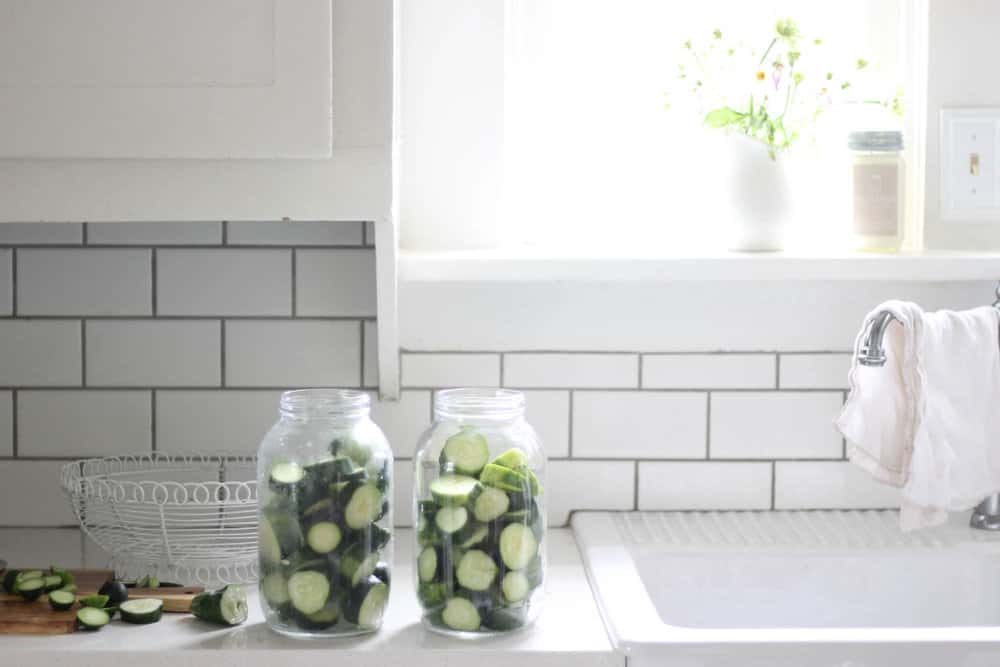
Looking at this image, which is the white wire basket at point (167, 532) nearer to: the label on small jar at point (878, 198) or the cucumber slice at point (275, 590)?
the cucumber slice at point (275, 590)

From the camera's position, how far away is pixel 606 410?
1.78 metres

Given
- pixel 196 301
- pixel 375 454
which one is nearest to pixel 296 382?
pixel 196 301

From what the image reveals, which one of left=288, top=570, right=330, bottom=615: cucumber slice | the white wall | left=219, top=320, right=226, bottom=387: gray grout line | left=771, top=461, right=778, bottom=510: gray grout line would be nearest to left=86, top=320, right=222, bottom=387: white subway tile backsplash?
left=219, top=320, right=226, bottom=387: gray grout line

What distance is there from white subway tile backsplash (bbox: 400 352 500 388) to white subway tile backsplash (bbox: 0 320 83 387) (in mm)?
449

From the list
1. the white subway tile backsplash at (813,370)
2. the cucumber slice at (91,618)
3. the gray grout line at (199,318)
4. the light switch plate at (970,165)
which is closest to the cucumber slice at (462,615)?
the cucumber slice at (91,618)

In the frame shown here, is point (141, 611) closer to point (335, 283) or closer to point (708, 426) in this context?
point (335, 283)

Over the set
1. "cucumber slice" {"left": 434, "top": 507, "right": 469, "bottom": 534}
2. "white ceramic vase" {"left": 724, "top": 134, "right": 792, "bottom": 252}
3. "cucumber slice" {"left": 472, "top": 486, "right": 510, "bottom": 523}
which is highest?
"white ceramic vase" {"left": 724, "top": 134, "right": 792, "bottom": 252}

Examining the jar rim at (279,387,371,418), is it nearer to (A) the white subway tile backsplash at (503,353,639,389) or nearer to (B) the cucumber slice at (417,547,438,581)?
(B) the cucumber slice at (417,547,438,581)

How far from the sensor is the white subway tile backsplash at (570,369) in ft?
5.81

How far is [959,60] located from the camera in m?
1.77

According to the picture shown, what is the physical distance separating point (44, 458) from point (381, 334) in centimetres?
52

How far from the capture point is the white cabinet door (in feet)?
4.32

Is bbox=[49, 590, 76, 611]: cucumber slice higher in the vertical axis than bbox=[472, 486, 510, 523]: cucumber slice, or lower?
lower

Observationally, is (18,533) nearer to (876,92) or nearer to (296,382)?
(296,382)
